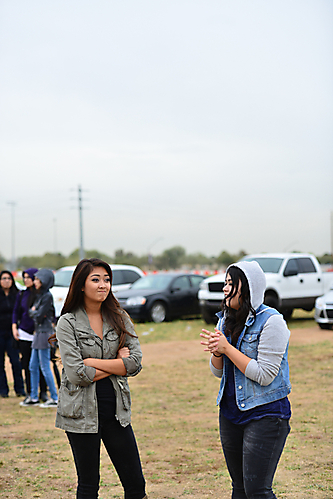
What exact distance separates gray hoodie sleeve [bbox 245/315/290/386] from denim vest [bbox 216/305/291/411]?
1.7 inches

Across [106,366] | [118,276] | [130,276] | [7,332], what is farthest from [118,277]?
[106,366]

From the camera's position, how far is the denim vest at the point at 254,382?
9.61 ft

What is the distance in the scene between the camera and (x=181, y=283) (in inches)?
706

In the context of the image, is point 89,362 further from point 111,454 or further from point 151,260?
point 151,260

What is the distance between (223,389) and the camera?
10.1ft

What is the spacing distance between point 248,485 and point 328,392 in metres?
5.72

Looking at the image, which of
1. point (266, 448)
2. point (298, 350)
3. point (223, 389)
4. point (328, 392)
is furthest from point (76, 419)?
point (298, 350)

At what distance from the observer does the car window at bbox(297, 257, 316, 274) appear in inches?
658

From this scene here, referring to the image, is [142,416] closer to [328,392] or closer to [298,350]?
[328,392]

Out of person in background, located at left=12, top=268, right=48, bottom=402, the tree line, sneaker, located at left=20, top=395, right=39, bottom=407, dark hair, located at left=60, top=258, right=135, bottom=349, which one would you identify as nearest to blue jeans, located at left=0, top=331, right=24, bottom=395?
person in background, located at left=12, top=268, right=48, bottom=402

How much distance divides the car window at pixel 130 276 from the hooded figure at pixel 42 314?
451 inches

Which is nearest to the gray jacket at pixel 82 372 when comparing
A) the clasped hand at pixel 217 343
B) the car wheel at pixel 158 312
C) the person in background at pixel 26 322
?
the clasped hand at pixel 217 343

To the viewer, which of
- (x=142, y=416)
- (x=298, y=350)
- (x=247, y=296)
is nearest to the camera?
(x=247, y=296)

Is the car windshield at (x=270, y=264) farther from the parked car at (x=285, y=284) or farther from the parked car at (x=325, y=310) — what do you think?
the parked car at (x=325, y=310)
